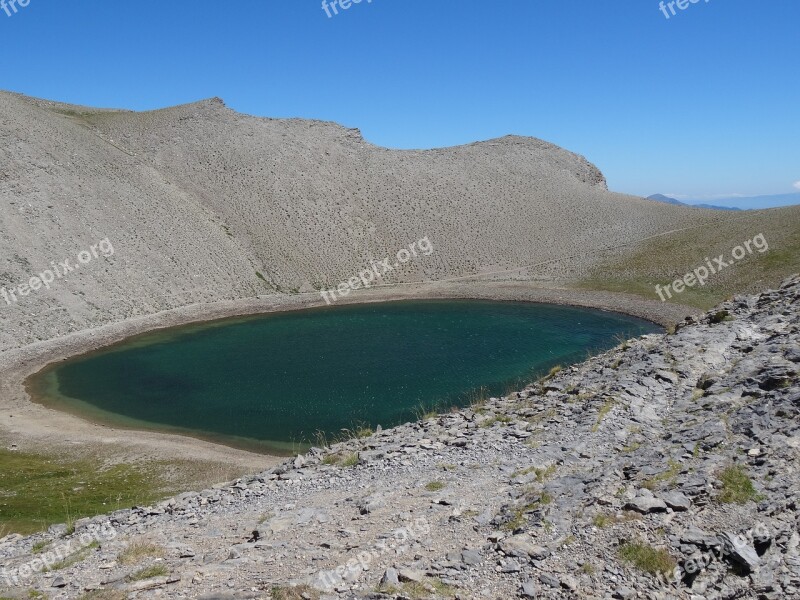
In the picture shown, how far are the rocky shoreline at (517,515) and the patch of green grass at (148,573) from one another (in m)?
0.04

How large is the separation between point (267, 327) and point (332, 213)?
3093 cm

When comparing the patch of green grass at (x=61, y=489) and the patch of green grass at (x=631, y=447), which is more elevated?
the patch of green grass at (x=631, y=447)

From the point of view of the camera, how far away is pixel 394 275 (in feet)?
247

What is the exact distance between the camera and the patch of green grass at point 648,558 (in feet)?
31.3

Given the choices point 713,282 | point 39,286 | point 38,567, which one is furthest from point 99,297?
point 713,282

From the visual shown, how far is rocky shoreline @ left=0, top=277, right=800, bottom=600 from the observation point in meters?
9.56

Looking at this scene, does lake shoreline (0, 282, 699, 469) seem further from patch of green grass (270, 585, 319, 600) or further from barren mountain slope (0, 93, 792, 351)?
patch of green grass (270, 585, 319, 600)

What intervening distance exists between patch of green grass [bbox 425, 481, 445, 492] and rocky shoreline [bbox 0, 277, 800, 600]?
0.04 metres

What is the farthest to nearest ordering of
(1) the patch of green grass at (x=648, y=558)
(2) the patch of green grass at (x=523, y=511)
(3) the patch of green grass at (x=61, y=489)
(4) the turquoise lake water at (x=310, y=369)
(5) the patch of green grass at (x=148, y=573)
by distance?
(4) the turquoise lake water at (x=310, y=369) → (3) the patch of green grass at (x=61, y=489) → (2) the patch of green grass at (x=523, y=511) → (5) the patch of green grass at (x=148, y=573) → (1) the patch of green grass at (x=648, y=558)

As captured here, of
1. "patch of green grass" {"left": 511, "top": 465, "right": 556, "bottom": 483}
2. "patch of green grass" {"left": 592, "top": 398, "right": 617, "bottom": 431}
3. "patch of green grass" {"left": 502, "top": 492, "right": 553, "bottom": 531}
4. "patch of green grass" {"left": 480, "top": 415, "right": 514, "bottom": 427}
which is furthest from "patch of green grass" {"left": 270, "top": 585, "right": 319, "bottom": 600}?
"patch of green grass" {"left": 480, "top": 415, "right": 514, "bottom": 427}

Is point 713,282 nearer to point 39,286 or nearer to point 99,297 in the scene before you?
point 99,297

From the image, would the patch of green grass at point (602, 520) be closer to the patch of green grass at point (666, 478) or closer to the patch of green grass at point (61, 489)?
the patch of green grass at point (666, 478)

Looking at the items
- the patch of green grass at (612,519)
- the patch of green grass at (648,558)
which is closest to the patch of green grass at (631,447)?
the patch of green grass at (612,519)

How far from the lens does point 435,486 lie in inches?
544
